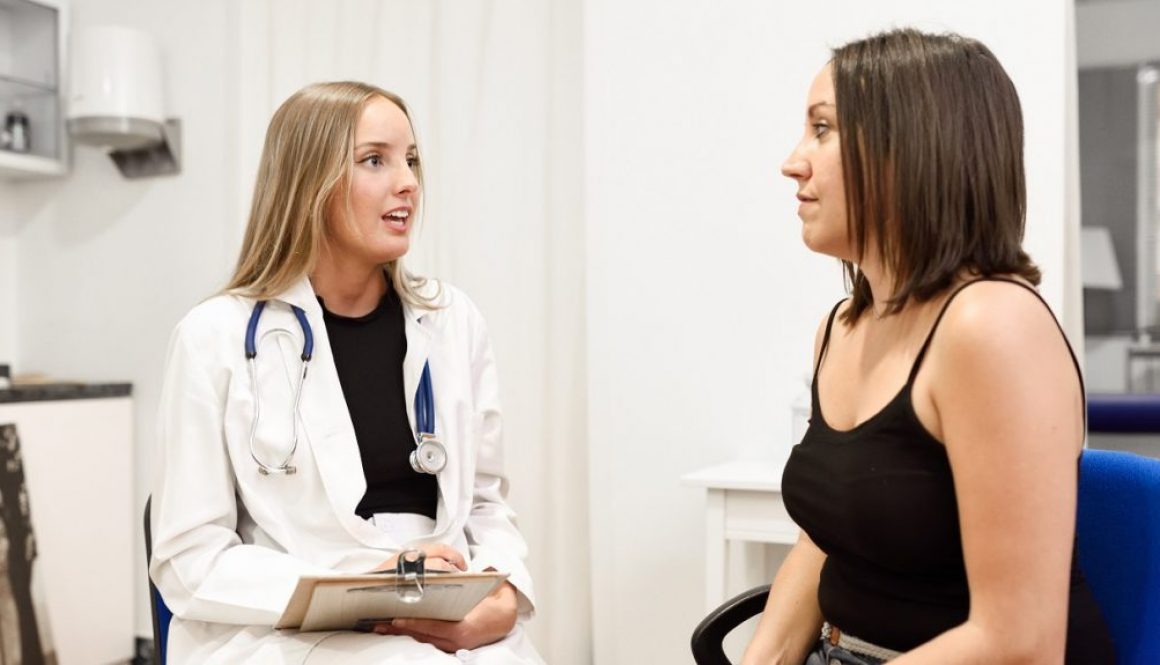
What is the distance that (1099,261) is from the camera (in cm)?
282

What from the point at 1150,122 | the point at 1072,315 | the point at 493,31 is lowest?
the point at 1072,315

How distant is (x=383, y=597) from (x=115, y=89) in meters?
2.37

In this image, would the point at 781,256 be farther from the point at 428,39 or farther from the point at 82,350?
the point at 82,350

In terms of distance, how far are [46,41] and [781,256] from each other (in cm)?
254

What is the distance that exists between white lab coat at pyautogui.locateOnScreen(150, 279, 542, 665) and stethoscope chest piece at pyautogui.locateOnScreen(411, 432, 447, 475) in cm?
2

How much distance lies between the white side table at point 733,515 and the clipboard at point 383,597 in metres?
0.83

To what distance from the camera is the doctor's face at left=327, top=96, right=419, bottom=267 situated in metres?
1.59

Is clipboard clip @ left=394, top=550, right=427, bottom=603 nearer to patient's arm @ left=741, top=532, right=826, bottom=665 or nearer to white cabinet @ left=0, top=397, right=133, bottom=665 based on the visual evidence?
patient's arm @ left=741, top=532, right=826, bottom=665

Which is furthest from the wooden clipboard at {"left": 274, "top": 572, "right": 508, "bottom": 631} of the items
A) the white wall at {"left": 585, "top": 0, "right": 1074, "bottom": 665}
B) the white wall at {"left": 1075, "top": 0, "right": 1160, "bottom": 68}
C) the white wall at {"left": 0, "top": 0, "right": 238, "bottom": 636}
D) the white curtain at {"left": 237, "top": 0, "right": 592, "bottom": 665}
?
the white wall at {"left": 1075, "top": 0, "right": 1160, "bottom": 68}

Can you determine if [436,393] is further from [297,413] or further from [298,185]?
[298,185]

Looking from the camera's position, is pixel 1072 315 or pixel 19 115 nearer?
pixel 1072 315

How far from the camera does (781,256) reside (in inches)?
92.7

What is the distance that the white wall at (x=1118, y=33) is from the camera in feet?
9.17

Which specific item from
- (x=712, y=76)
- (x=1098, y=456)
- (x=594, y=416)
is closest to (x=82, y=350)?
(x=594, y=416)
